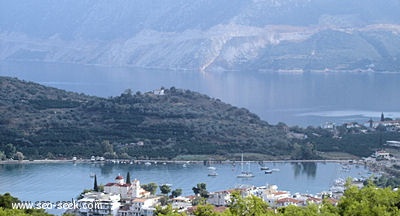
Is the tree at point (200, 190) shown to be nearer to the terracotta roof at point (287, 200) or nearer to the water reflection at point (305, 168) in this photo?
the terracotta roof at point (287, 200)

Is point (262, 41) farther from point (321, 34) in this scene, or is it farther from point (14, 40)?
point (14, 40)

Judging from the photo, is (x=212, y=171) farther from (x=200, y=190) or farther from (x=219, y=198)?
(x=219, y=198)

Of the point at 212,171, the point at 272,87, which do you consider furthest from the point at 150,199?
the point at 272,87

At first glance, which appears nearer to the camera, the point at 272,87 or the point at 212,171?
the point at 212,171

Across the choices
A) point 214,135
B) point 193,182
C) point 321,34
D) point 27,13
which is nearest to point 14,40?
point 27,13

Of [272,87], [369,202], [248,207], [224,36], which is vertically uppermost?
[224,36]

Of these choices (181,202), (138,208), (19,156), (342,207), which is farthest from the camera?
(19,156)

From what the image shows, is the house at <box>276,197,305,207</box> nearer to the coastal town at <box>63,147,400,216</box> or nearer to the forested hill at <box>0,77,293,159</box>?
the coastal town at <box>63,147,400,216</box>

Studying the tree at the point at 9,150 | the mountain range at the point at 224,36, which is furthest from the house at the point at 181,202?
the mountain range at the point at 224,36
